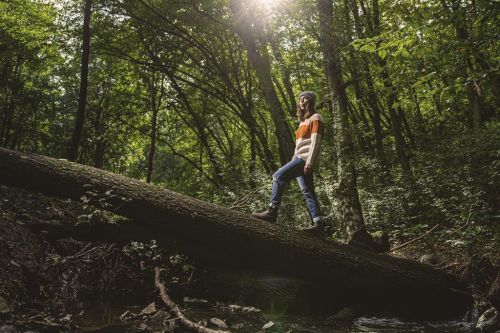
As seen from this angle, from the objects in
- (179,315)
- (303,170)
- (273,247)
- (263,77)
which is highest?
(263,77)

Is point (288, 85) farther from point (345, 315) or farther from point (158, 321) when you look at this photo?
point (158, 321)

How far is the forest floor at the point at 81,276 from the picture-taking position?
395 centimetres

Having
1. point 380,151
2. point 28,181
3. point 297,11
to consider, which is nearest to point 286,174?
point 28,181

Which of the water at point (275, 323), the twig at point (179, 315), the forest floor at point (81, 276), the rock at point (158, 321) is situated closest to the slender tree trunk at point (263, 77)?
the forest floor at point (81, 276)

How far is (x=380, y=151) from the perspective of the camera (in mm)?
15500

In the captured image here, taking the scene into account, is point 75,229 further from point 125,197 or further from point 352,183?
point 352,183

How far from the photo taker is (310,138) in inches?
224

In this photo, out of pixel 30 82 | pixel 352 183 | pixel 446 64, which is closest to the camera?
pixel 446 64

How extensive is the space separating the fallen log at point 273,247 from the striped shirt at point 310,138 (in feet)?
3.96

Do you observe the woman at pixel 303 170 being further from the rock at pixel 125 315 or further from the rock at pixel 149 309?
the rock at pixel 125 315

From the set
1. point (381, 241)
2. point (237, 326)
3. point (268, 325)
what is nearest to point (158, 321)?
point (237, 326)

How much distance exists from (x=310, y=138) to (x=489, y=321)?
10.9 feet

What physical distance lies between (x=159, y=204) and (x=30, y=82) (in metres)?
15.8

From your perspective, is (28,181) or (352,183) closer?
(28,181)
